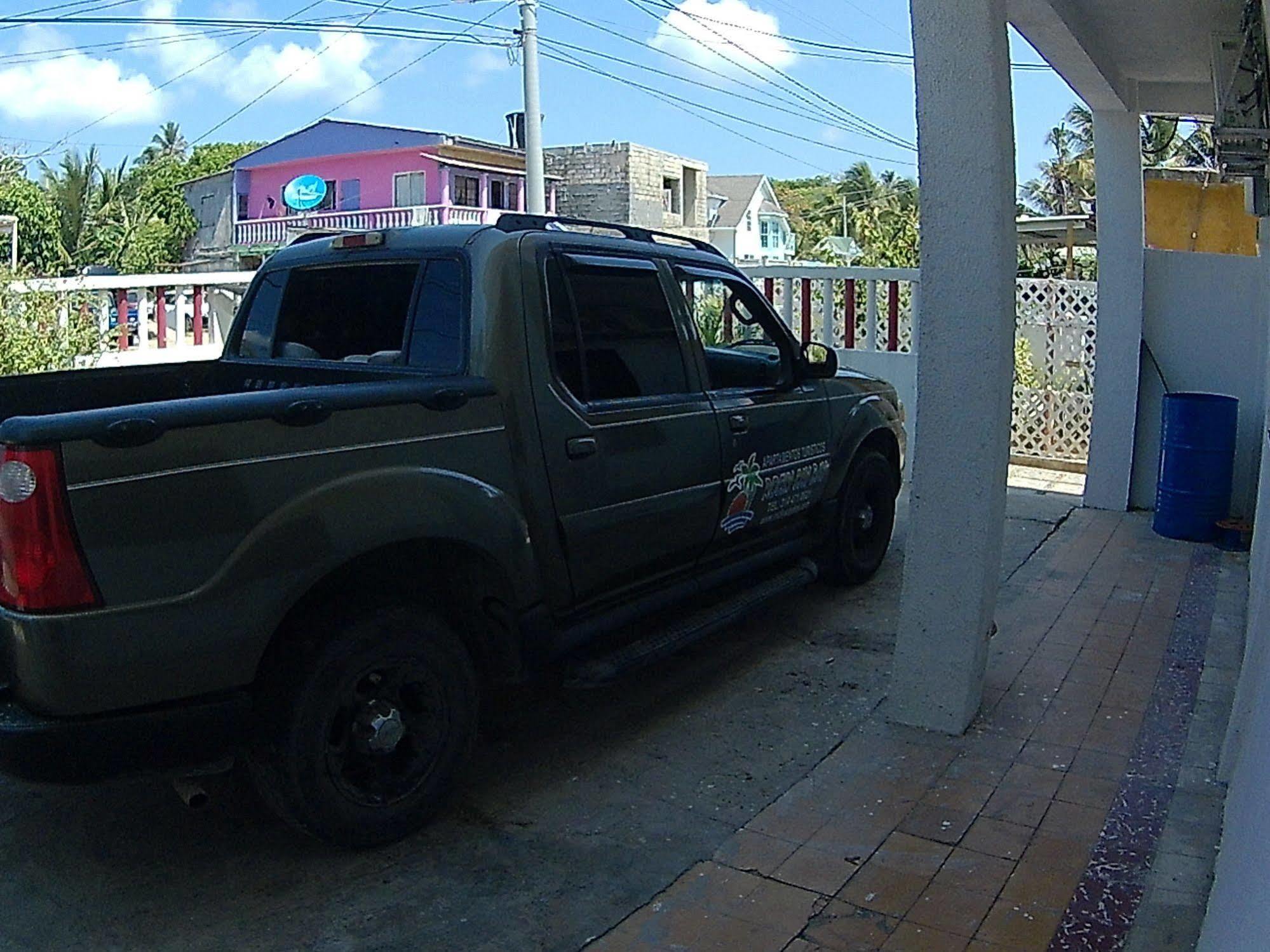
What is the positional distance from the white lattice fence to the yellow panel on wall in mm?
2622

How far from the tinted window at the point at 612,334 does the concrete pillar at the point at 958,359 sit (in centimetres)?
111

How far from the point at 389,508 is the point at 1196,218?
12.2 meters

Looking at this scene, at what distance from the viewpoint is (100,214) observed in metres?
39.4

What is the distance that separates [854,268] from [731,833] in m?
7.55

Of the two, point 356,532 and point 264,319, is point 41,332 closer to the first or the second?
point 264,319

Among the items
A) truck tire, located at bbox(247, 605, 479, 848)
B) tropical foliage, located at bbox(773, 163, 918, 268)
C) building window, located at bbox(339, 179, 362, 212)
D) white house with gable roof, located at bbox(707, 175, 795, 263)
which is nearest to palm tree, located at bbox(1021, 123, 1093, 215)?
tropical foliage, located at bbox(773, 163, 918, 268)

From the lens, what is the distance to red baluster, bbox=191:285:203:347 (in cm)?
855

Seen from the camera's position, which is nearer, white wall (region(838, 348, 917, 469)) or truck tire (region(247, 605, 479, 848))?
truck tire (region(247, 605, 479, 848))

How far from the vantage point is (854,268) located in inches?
420

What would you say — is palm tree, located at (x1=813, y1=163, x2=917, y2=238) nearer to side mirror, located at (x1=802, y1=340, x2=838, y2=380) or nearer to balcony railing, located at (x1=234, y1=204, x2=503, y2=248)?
balcony railing, located at (x1=234, y1=204, x2=503, y2=248)

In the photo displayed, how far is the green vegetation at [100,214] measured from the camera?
32062 millimetres

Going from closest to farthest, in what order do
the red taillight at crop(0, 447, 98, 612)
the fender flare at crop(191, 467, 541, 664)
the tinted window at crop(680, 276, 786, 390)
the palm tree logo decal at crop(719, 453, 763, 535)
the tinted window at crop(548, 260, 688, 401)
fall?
the red taillight at crop(0, 447, 98, 612) < the fender flare at crop(191, 467, 541, 664) < the tinted window at crop(548, 260, 688, 401) < the palm tree logo decal at crop(719, 453, 763, 535) < the tinted window at crop(680, 276, 786, 390)

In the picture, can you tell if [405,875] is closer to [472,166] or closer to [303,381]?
[303,381]

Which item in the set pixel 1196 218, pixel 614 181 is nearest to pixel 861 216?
pixel 614 181
